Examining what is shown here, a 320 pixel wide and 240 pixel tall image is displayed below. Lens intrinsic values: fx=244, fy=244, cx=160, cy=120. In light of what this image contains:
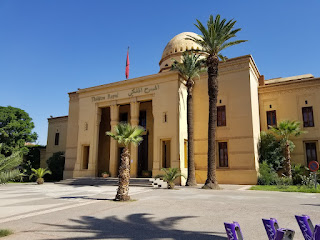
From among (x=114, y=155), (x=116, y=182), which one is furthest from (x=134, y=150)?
(x=116, y=182)

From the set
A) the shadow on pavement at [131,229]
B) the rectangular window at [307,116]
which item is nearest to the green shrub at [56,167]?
the shadow on pavement at [131,229]

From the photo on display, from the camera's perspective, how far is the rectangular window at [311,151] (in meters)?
20.6

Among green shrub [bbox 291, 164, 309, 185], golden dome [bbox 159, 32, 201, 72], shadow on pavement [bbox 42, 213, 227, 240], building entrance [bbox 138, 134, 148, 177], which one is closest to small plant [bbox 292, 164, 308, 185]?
green shrub [bbox 291, 164, 309, 185]

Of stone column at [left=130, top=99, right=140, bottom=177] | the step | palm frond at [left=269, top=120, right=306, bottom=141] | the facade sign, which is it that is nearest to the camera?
the step

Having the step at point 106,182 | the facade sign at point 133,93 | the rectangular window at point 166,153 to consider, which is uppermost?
the facade sign at point 133,93

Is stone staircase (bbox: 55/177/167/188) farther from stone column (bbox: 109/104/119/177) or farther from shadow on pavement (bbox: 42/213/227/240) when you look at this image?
shadow on pavement (bbox: 42/213/227/240)

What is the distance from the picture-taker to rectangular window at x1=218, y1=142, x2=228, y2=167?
2120 cm

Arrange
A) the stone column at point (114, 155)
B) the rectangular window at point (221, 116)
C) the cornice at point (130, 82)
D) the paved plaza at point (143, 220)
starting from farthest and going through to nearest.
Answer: the stone column at point (114, 155), the cornice at point (130, 82), the rectangular window at point (221, 116), the paved plaza at point (143, 220)

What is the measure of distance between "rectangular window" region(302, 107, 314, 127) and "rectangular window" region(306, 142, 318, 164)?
1.64 m

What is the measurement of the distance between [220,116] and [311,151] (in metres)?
8.11

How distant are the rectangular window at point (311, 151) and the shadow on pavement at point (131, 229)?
58.4 ft

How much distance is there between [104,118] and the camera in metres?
28.2

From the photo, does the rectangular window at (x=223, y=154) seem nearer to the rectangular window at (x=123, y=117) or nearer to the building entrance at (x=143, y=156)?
the building entrance at (x=143, y=156)

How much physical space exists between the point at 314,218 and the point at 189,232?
403 centimetres
